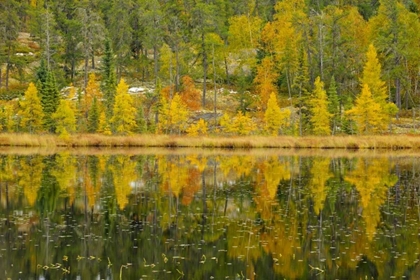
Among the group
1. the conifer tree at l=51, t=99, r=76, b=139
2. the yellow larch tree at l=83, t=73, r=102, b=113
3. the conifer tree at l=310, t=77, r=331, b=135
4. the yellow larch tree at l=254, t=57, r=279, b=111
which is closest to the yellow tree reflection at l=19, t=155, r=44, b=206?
the conifer tree at l=51, t=99, r=76, b=139

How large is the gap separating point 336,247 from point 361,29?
72735 mm

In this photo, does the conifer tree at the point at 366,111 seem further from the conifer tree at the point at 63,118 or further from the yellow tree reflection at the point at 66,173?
the yellow tree reflection at the point at 66,173

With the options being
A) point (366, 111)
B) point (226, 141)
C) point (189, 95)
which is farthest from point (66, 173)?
point (189, 95)

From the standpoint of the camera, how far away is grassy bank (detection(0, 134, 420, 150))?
176 ft

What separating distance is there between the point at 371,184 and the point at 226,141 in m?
26.1

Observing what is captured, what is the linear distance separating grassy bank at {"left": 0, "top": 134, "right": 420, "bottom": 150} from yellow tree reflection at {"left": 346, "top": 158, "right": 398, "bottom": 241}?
11040 millimetres

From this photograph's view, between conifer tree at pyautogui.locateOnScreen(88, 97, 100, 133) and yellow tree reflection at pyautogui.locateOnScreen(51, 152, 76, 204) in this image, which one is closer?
yellow tree reflection at pyautogui.locateOnScreen(51, 152, 76, 204)

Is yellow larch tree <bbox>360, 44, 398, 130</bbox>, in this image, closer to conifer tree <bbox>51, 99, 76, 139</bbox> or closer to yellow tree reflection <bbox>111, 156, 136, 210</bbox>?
yellow tree reflection <bbox>111, 156, 136, 210</bbox>

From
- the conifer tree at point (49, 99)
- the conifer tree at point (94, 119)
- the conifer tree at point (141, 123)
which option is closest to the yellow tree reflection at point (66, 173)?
the conifer tree at point (49, 99)

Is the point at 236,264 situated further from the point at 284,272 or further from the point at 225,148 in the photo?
the point at 225,148

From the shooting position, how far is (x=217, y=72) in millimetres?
85062

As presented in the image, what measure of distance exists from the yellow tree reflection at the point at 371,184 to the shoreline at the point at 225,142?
11.1m

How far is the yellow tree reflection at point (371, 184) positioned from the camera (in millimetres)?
20438

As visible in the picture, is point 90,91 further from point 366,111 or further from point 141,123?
point 366,111
